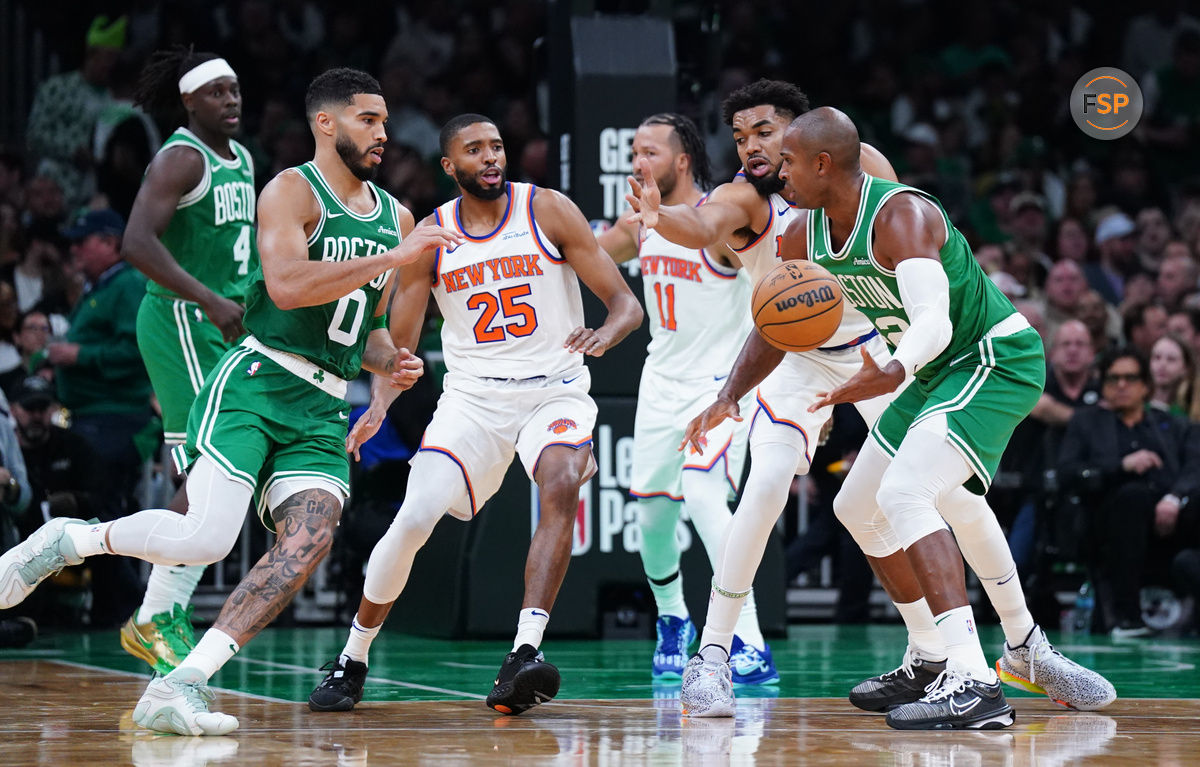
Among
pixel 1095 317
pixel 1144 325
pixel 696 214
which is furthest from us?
pixel 1095 317

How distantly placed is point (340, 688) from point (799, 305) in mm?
2365

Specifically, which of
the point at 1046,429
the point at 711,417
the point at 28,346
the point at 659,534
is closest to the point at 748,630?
the point at 659,534

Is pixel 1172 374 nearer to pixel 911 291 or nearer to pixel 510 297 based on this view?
pixel 510 297

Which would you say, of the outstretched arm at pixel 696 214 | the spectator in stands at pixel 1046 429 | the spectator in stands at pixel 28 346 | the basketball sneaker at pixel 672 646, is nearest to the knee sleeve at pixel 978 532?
the outstretched arm at pixel 696 214

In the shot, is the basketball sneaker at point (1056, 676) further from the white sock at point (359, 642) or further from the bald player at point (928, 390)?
the white sock at point (359, 642)

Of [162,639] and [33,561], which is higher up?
[33,561]

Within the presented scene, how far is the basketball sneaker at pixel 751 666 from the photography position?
→ 26.0 ft

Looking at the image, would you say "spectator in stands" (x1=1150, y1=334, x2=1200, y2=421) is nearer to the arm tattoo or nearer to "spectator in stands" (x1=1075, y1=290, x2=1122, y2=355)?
"spectator in stands" (x1=1075, y1=290, x2=1122, y2=355)

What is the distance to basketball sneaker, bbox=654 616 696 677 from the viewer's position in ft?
27.1

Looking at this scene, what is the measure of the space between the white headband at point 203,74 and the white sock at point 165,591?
7.61 feet

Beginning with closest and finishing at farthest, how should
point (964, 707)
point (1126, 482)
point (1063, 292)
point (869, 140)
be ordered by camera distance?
1. point (964, 707)
2. point (1126, 482)
3. point (1063, 292)
4. point (869, 140)

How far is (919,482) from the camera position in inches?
235

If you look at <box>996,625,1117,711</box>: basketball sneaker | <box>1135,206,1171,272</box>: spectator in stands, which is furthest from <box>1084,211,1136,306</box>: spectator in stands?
<box>996,625,1117,711</box>: basketball sneaker

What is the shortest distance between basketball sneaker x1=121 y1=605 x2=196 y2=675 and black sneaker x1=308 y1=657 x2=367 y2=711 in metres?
0.98
